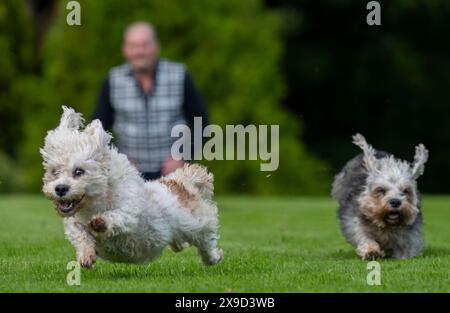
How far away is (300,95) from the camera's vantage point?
3275 cm

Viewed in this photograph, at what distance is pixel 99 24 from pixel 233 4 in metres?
3.41

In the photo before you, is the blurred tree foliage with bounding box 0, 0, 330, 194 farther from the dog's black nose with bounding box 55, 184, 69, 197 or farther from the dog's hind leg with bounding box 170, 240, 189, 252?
the dog's black nose with bounding box 55, 184, 69, 197

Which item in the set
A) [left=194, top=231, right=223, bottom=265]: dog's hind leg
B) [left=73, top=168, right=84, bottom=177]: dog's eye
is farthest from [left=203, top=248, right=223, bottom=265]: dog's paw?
[left=73, top=168, right=84, bottom=177]: dog's eye

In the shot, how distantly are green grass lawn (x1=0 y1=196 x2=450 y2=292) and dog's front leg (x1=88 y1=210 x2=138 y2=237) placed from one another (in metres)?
0.40

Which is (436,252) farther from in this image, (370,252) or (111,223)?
(111,223)

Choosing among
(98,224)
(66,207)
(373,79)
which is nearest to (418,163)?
(98,224)

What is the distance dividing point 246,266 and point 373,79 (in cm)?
2236

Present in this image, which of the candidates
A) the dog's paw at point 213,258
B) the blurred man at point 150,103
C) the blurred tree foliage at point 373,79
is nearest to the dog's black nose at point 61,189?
the dog's paw at point 213,258

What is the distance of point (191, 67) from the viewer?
25.0 metres

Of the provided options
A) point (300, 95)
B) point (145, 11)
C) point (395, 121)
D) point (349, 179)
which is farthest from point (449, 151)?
point (349, 179)

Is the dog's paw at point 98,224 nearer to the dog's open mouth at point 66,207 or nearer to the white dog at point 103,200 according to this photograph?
the white dog at point 103,200

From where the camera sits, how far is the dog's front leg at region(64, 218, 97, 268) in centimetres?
845

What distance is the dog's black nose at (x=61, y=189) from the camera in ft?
27.1

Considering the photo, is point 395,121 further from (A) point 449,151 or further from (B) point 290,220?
(B) point 290,220
